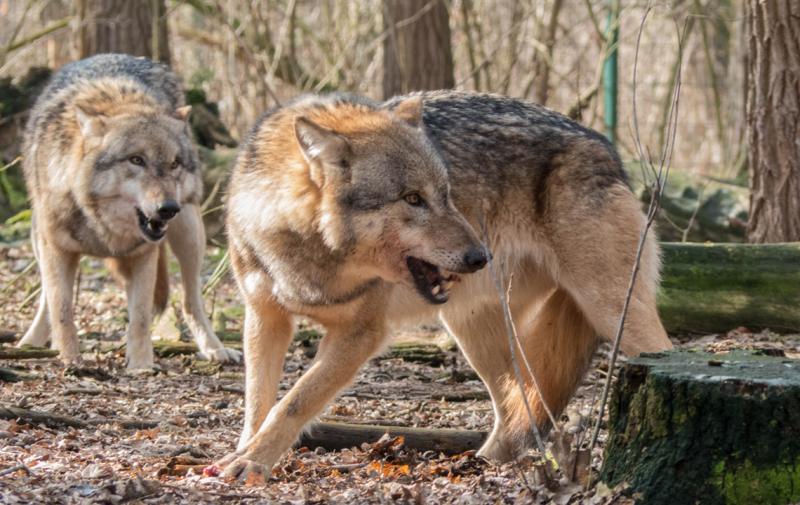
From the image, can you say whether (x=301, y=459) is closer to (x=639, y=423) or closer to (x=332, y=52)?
(x=639, y=423)

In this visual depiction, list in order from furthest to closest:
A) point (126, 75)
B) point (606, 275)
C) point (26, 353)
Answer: point (126, 75)
point (26, 353)
point (606, 275)

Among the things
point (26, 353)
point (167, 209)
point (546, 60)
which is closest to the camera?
point (26, 353)

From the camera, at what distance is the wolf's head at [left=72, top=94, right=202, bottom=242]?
6660 millimetres

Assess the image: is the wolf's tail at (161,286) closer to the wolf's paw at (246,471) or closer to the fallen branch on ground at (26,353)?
the fallen branch on ground at (26,353)

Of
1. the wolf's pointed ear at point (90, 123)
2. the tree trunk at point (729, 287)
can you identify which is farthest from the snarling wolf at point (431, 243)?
the wolf's pointed ear at point (90, 123)

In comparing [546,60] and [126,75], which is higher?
[126,75]

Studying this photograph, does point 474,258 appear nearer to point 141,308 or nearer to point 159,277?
point 141,308

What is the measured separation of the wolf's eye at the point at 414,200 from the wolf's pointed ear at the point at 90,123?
336 centimetres

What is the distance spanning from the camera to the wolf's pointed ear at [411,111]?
450 centimetres

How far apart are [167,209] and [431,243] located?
285 cm

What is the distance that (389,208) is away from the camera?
4.14 meters

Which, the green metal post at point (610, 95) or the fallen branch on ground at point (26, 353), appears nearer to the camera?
the fallen branch on ground at point (26, 353)

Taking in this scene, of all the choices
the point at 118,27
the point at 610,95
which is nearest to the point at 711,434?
the point at 118,27

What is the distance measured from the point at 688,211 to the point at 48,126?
563 cm
